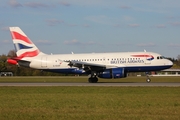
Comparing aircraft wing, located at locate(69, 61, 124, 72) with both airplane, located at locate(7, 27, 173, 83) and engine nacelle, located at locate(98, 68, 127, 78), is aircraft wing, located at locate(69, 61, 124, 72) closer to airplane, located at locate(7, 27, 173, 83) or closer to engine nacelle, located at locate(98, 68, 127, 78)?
airplane, located at locate(7, 27, 173, 83)

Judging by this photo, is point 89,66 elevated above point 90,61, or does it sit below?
below

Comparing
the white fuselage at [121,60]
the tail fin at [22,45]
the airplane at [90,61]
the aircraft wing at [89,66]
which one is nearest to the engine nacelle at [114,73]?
the airplane at [90,61]

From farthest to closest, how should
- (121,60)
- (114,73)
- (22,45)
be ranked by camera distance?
(22,45) < (121,60) < (114,73)

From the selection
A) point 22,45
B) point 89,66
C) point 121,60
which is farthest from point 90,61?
point 22,45

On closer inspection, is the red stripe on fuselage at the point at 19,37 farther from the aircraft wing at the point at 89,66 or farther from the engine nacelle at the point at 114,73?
the engine nacelle at the point at 114,73

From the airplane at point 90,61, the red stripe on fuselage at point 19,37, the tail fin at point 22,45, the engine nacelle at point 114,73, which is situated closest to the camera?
the engine nacelle at point 114,73

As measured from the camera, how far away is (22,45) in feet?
173

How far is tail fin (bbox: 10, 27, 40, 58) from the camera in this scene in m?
52.7

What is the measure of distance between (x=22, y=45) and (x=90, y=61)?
1001 cm

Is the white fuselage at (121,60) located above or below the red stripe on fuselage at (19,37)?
below

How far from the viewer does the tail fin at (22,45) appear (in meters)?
52.7

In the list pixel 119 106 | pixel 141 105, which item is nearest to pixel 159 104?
pixel 141 105

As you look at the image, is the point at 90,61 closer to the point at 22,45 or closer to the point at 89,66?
the point at 89,66

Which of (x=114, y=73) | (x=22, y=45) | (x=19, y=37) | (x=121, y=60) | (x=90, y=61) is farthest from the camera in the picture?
(x=19, y=37)
